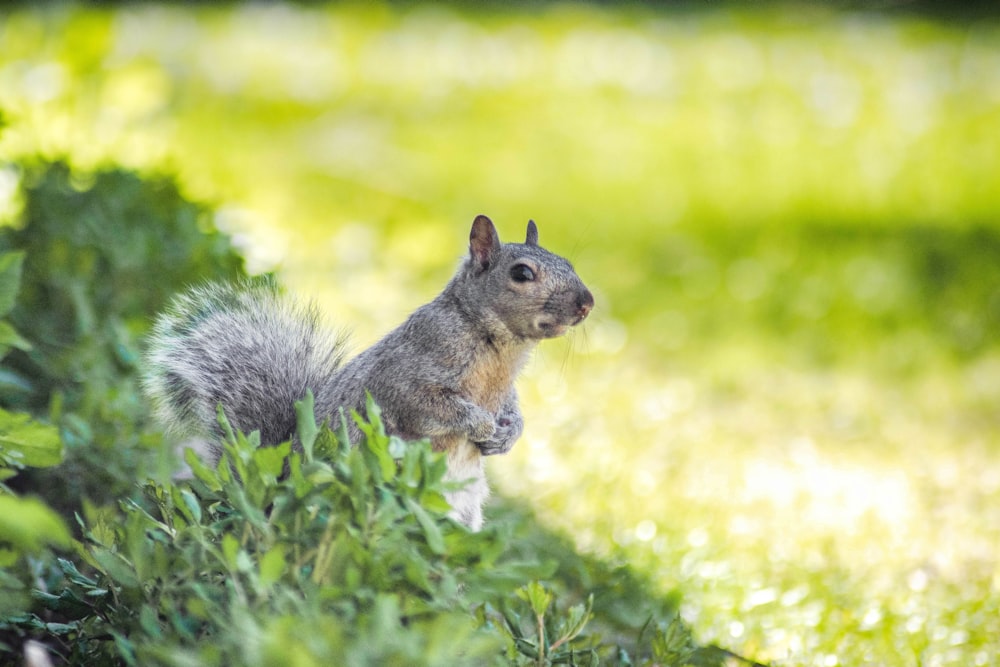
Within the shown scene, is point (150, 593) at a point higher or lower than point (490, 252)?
lower

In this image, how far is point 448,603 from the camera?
57.2 inches

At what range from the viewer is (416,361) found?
193 centimetres

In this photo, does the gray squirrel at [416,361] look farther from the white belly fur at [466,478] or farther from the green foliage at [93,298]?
the green foliage at [93,298]

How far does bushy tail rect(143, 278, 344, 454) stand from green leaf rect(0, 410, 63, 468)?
41cm

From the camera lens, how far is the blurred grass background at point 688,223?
9.95 ft

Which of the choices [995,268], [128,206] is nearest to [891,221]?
[995,268]

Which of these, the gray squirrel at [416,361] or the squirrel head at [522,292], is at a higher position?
the squirrel head at [522,292]

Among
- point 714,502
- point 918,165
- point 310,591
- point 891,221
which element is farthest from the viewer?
point 918,165

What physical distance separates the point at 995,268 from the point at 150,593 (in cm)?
482

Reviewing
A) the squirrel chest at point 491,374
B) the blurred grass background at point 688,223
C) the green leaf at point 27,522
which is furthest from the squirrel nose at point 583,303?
the green leaf at point 27,522

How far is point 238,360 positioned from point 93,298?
141 cm

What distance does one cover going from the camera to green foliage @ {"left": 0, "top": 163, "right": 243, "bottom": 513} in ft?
8.33

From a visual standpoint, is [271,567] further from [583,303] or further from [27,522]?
[583,303]

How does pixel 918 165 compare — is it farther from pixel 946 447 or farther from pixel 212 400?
pixel 212 400
